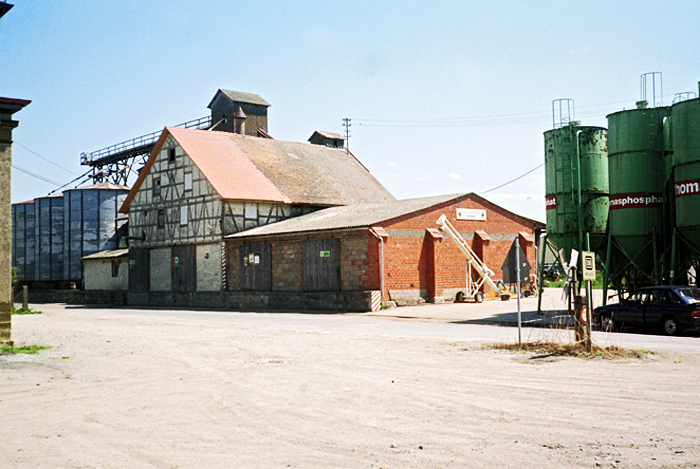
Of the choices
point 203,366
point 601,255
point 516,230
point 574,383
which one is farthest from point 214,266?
point 574,383

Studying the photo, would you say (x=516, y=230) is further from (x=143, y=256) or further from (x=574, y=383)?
(x=574, y=383)

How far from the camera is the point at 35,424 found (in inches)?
290

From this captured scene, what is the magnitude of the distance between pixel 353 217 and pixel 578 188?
41.4 ft

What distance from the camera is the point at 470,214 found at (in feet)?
112

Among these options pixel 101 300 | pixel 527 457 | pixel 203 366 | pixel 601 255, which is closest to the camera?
pixel 527 457

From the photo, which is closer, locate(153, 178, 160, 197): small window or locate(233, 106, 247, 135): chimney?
locate(153, 178, 160, 197): small window

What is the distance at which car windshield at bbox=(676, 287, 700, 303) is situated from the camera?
55.4ft

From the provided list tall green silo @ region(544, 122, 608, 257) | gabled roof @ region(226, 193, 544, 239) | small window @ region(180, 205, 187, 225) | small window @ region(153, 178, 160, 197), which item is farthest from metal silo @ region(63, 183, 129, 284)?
tall green silo @ region(544, 122, 608, 257)

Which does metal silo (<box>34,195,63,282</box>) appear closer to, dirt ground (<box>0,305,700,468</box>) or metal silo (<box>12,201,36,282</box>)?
metal silo (<box>12,201,36,282</box>)

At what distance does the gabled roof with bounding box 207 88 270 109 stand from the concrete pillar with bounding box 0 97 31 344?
3678 centimetres

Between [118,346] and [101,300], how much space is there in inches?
1287

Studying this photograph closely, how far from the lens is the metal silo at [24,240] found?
51438 mm

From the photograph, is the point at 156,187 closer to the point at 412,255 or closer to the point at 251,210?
the point at 251,210

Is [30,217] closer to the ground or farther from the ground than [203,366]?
farther from the ground
